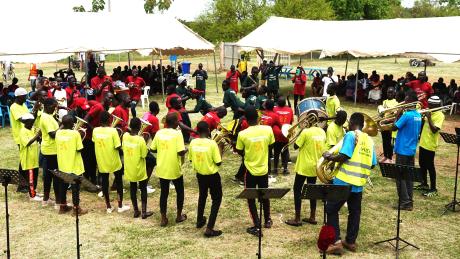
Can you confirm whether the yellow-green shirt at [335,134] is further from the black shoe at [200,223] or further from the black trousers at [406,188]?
the black shoe at [200,223]

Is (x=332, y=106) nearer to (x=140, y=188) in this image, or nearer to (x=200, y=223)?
(x=200, y=223)

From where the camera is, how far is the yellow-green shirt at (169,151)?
23.6 feet

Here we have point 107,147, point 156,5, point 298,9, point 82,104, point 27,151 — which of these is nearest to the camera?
point 107,147

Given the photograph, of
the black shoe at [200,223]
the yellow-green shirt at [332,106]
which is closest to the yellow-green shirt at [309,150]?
the black shoe at [200,223]

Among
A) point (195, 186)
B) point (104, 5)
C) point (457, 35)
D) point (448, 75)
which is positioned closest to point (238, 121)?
point (195, 186)

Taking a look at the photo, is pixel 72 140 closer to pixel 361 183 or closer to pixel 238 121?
pixel 238 121

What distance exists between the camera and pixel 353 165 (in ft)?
20.8

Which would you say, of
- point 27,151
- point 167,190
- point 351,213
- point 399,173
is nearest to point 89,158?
point 27,151

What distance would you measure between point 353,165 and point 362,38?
14.7 meters

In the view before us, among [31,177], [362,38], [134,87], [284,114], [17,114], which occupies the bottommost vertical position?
[31,177]

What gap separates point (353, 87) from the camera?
20875 millimetres

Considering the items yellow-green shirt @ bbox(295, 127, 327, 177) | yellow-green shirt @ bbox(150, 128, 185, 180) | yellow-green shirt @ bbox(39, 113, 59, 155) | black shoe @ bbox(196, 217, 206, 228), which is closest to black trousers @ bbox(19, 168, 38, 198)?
yellow-green shirt @ bbox(39, 113, 59, 155)

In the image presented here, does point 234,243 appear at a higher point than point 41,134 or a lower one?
lower

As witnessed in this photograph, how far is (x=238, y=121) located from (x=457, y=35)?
1216 centimetres
